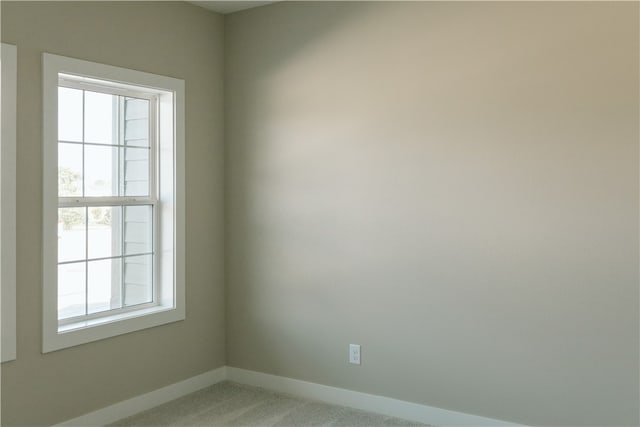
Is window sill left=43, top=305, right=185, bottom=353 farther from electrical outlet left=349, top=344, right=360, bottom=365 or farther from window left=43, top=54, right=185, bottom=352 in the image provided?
electrical outlet left=349, top=344, right=360, bottom=365

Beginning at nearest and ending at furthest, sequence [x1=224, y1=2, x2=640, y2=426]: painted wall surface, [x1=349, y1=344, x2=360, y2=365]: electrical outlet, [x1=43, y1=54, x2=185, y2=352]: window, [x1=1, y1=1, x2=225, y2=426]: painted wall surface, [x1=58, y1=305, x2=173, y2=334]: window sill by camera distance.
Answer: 1. [x1=224, y1=2, x2=640, y2=426]: painted wall surface
2. [x1=1, y1=1, x2=225, y2=426]: painted wall surface
3. [x1=43, y1=54, x2=185, y2=352]: window
4. [x1=58, y1=305, x2=173, y2=334]: window sill
5. [x1=349, y1=344, x2=360, y2=365]: electrical outlet

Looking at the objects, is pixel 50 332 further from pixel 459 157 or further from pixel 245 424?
pixel 459 157

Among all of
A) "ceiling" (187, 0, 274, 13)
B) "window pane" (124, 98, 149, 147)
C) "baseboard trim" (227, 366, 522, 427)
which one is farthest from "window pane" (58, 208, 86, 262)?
"ceiling" (187, 0, 274, 13)

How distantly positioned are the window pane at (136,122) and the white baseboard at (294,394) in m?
1.57

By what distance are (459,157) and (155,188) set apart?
1.95 metres

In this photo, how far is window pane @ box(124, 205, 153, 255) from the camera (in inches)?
152

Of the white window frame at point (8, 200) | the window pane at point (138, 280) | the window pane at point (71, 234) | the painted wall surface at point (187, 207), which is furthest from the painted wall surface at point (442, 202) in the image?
the white window frame at point (8, 200)

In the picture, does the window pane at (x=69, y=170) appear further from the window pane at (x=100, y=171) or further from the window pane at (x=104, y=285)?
the window pane at (x=104, y=285)

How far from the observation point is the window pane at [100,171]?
358cm

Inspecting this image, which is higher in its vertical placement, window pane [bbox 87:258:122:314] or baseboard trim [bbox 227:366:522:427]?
window pane [bbox 87:258:122:314]

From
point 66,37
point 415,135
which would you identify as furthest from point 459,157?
point 66,37

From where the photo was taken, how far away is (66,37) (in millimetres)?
3326

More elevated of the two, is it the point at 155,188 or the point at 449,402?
the point at 155,188

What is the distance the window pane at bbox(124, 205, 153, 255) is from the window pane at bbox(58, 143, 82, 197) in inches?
16.1
